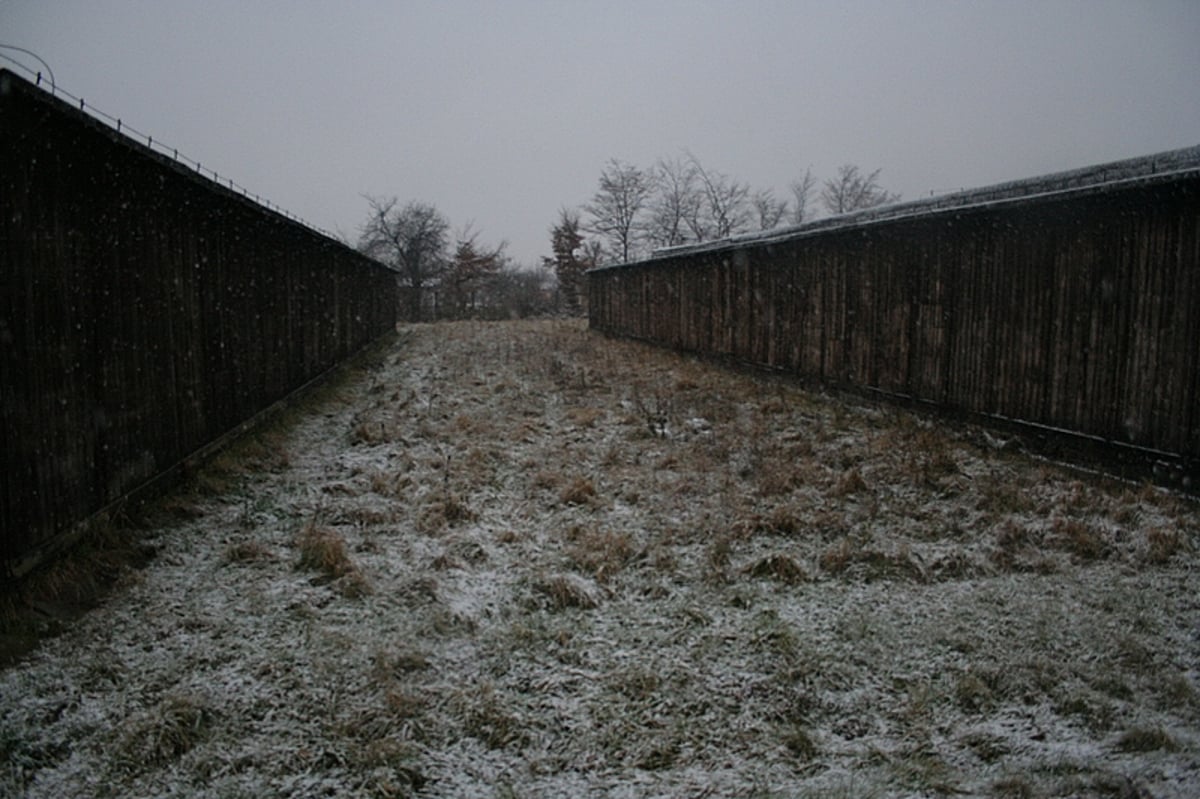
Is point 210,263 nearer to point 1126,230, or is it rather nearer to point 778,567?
point 778,567

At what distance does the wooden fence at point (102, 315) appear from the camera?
3.55 m

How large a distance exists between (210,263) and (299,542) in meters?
3.17

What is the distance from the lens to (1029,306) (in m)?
7.12

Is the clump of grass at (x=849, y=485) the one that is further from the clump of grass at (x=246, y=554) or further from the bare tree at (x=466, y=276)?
the bare tree at (x=466, y=276)

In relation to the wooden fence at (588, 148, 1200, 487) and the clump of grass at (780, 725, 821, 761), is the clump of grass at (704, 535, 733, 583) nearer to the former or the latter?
the clump of grass at (780, 725, 821, 761)

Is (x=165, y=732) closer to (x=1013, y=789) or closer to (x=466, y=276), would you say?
(x=1013, y=789)

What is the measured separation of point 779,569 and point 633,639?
123 centimetres

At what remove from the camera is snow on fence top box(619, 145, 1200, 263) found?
632cm

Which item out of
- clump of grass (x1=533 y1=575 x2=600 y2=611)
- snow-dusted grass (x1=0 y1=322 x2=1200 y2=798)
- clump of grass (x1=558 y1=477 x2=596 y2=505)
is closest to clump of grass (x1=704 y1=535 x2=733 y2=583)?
snow-dusted grass (x1=0 y1=322 x2=1200 y2=798)

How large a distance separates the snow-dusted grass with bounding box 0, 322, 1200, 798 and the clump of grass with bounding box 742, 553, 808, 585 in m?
0.01

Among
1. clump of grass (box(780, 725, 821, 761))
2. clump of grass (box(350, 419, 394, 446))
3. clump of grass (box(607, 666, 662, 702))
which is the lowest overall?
clump of grass (box(780, 725, 821, 761))

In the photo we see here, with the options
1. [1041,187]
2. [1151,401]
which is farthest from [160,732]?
[1041,187]

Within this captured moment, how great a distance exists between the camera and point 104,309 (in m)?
4.42

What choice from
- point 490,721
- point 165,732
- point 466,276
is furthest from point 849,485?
point 466,276
